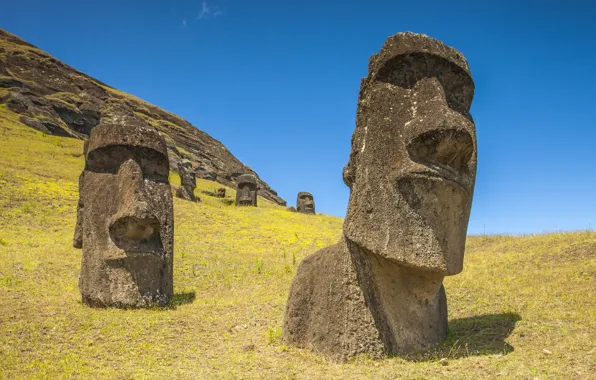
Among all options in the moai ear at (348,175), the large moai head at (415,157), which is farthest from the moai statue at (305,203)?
the large moai head at (415,157)

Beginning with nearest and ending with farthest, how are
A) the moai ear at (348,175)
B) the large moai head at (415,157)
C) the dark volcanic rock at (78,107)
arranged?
the large moai head at (415,157) → the moai ear at (348,175) → the dark volcanic rock at (78,107)

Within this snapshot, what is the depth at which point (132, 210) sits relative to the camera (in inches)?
412

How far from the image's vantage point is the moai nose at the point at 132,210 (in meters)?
10.5

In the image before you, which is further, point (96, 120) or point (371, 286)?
point (96, 120)

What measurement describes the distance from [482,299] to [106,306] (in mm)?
7369

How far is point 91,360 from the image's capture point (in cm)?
711

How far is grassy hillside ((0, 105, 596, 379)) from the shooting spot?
6469 mm

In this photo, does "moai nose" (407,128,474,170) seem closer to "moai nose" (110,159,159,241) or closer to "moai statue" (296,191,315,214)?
"moai nose" (110,159,159,241)

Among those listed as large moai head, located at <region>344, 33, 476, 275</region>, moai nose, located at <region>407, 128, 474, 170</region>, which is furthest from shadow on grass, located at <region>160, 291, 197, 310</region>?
moai nose, located at <region>407, 128, 474, 170</region>

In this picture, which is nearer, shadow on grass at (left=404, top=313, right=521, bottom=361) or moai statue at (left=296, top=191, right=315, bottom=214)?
shadow on grass at (left=404, top=313, right=521, bottom=361)

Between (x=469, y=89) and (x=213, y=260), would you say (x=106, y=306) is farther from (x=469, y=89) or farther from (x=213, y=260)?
(x=469, y=89)

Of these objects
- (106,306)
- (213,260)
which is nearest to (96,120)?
(213,260)

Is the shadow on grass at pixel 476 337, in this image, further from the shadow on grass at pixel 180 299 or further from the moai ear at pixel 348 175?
the shadow on grass at pixel 180 299

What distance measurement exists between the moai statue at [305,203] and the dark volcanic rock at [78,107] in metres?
22.8
